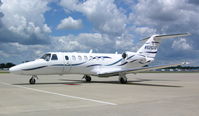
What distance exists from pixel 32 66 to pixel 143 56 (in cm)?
1156

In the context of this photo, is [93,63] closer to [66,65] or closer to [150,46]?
[66,65]

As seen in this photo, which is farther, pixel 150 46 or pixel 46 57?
pixel 150 46

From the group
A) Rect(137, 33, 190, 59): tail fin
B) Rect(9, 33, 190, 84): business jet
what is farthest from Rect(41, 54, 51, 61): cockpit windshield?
Rect(137, 33, 190, 59): tail fin

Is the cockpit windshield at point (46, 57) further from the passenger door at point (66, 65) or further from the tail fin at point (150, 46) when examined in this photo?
the tail fin at point (150, 46)

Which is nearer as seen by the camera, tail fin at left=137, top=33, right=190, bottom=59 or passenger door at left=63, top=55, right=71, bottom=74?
passenger door at left=63, top=55, right=71, bottom=74

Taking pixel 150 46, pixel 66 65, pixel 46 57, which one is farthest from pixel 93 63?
pixel 150 46

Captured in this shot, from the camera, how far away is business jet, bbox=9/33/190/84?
745 inches

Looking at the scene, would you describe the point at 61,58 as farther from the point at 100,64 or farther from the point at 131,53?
the point at 131,53

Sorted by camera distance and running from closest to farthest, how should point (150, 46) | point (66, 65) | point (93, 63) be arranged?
point (66, 65) < point (93, 63) < point (150, 46)

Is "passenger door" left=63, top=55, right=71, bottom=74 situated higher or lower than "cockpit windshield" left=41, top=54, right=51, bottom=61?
lower

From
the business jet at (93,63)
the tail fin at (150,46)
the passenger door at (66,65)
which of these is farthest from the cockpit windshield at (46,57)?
the tail fin at (150,46)

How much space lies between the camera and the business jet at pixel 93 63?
18930mm

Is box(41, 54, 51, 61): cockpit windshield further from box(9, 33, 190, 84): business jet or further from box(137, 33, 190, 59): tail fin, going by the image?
box(137, 33, 190, 59): tail fin

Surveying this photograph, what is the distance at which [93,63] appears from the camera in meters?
22.5
